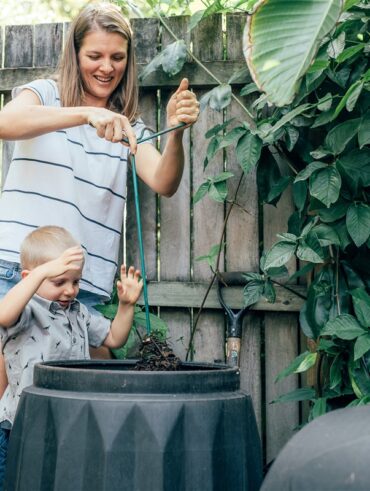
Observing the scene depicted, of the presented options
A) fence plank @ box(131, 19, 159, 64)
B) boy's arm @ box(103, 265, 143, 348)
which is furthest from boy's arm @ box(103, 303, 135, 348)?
fence plank @ box(131, 19, 159, 64)

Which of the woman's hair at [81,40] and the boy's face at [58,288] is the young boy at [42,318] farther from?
the woman's hair at [81,40]

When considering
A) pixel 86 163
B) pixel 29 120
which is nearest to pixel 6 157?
pixel 86 163

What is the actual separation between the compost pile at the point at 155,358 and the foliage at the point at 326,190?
767 millimetres

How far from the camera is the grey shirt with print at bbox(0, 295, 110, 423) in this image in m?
2.29

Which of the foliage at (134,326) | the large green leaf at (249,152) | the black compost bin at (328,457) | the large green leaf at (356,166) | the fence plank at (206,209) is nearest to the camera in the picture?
the black compost bin at (328,457)

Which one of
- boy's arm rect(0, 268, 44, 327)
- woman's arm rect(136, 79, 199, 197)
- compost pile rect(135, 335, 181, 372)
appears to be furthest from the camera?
woman's arm rect(136, 79, 199, 197)

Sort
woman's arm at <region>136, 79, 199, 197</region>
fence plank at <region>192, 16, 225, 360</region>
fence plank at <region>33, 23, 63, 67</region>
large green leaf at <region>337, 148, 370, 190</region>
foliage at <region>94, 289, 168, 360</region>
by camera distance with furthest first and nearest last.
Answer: fence plank at <region>33, 23, 63, 67</region>
fence plank at <region>192, 16, 225, 360</region>
foliage at <region>94, 289, 168, 360</region>
woman's arm at <region>136, 79, 199, 197</region>
large green leaf at <region>337, 148, 370, 190</region>

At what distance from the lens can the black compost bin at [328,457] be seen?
0.94 metres

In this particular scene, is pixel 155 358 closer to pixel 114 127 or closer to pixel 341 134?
pixel 114 127

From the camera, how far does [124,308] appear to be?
2475 millimetres

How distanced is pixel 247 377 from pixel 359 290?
2.50ft

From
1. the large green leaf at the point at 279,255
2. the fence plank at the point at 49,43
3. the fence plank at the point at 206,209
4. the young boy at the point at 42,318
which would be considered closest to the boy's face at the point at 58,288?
the young boy at the point at 42,318

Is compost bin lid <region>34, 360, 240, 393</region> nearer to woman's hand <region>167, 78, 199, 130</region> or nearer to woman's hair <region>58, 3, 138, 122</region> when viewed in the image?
woman's hand <region>167, 78, 199, 130</region>

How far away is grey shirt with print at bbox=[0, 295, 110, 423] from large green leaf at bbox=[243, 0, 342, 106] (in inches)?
42.4
